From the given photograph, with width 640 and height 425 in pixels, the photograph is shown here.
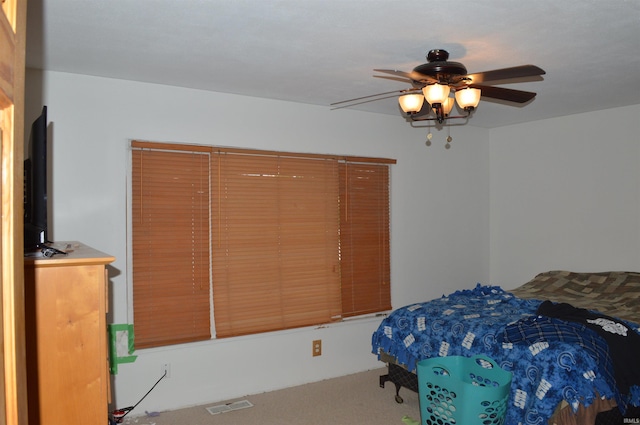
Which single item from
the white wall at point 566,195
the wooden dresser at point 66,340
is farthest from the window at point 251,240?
the wooden dresser at point 66,340

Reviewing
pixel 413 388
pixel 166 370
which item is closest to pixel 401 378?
pixel 413 388

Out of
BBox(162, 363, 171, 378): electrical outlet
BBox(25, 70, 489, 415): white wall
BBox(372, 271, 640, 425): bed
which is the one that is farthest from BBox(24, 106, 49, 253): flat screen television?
BBox(372, 271, 640, 425): bed

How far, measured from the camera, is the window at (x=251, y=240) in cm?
362

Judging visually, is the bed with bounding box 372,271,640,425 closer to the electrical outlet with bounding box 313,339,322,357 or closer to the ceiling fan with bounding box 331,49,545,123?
the electrical outlet with bounding box 313,339,322,357

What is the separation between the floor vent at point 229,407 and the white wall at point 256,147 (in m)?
0.11

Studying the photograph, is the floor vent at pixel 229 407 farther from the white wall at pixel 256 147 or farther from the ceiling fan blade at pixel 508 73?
the ceiling fan blade at pixel 508 73

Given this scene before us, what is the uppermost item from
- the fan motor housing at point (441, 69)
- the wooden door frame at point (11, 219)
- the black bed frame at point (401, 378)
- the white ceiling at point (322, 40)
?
the white ceiling at point (322, 40)

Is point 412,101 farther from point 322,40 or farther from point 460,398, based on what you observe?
point 460,398

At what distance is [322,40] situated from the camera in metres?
2.70

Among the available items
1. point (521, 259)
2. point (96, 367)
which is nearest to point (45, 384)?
point (96, 367)

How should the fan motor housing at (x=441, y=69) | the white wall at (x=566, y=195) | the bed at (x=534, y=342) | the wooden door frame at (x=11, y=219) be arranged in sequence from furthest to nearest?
the white wall at (x=566, y=195) < the bed at (x=534, y=342) < the fan motor housing at (x=441, y=69) < the wooden door frame at (x=11, y=219)

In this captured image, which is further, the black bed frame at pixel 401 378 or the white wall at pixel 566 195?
the white wall at pixel 566 195

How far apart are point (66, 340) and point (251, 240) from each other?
2.40 metres

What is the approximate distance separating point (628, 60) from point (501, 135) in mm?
2392
